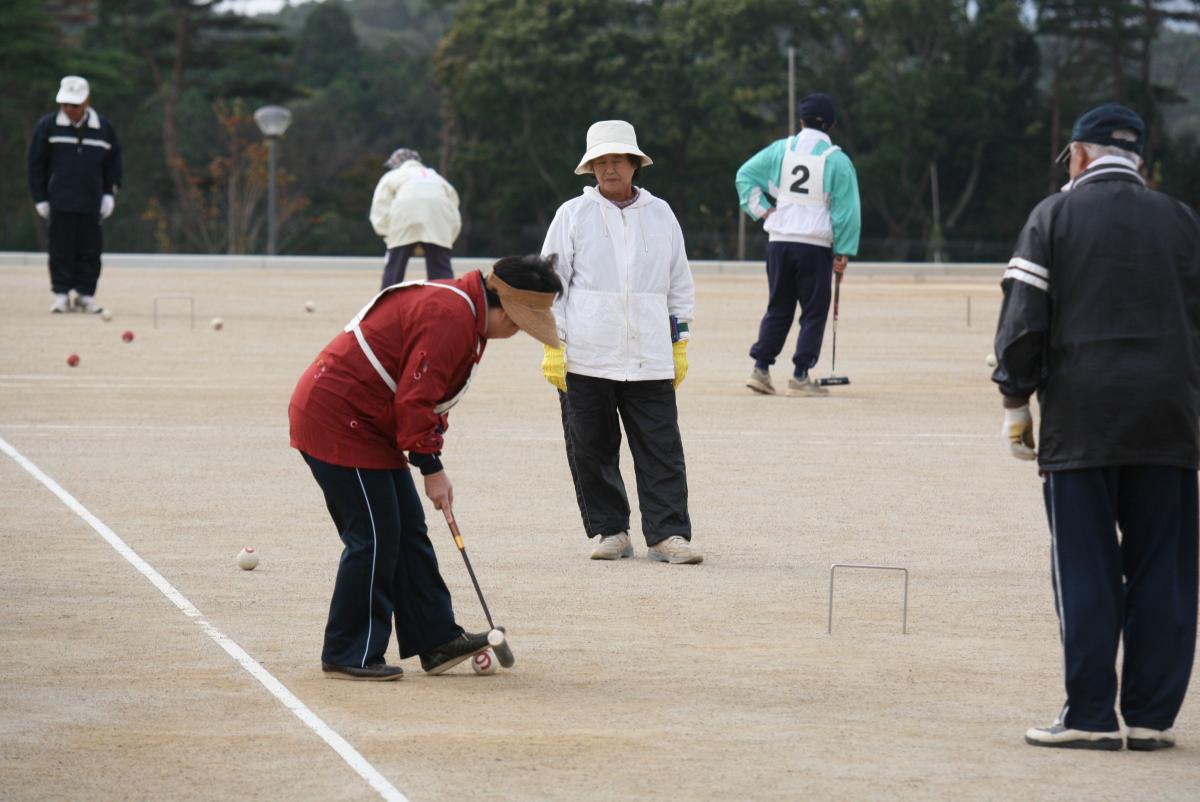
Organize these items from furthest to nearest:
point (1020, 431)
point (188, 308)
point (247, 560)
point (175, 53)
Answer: point (175, 53) → point (188, 308) → point (247, 560) → point (1020, 431)

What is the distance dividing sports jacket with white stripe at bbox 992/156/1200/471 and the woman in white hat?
3.18 metres

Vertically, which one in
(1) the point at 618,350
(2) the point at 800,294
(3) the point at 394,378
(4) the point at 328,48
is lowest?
(2) the point at 800,294

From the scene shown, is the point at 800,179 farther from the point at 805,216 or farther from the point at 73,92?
the point at 73,92

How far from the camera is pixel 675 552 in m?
8.80

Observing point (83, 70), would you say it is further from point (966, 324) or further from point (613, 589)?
point (613, 589)

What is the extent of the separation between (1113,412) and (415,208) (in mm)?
14124

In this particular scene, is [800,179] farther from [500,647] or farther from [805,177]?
[500,647]

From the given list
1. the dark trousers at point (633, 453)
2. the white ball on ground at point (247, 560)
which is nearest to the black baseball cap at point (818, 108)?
the dark trousers at point (633, 453)

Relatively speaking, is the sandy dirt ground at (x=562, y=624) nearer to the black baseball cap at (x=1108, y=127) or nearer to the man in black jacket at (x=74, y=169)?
the black baseball cap at (x=1108, y=127)

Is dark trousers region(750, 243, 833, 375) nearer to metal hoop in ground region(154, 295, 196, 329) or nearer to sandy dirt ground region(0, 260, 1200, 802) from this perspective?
sandy dirt ground region(0, 260, 1200, 802)

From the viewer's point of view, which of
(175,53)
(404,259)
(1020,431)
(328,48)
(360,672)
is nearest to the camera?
(1020,431)

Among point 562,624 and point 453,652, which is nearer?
point 453,652

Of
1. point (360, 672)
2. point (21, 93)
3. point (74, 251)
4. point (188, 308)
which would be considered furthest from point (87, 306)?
point (21, 93)

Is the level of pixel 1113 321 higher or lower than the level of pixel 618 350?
higher
